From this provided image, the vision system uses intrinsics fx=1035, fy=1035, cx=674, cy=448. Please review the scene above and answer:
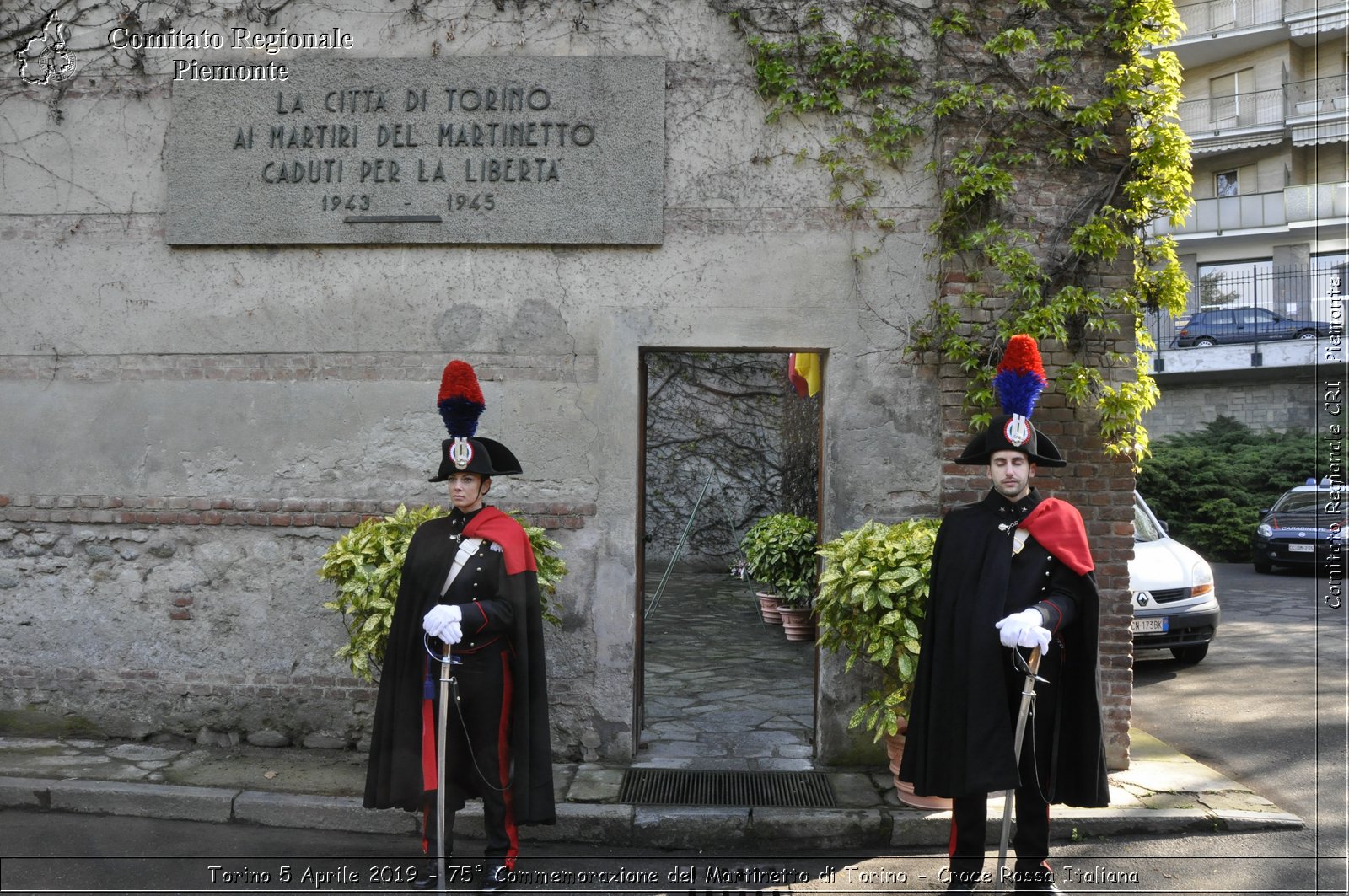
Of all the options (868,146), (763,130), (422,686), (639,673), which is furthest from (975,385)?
(422,686)

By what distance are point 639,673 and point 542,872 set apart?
1916mm

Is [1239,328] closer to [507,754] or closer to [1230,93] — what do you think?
[1230,93]

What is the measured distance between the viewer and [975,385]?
249 inches

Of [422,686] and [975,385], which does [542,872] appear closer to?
[422,686]

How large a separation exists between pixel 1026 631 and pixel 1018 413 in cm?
101

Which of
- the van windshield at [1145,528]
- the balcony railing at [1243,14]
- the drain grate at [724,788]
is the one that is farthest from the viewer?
the balcony railing at [1243,14]

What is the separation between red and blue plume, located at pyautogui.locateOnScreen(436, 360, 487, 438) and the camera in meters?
4.96

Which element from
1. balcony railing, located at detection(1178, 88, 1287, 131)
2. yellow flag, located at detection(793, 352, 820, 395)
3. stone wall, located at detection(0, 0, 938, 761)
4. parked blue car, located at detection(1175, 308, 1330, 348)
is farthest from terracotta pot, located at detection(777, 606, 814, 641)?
balcony railing, located at detection(1178, 88, 1287, 131)

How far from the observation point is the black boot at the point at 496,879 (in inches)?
187

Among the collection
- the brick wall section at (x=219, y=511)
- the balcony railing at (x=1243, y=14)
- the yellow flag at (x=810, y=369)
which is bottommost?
the brick wall section at (x=219, y=511)

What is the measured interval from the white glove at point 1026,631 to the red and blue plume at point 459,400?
2588mm

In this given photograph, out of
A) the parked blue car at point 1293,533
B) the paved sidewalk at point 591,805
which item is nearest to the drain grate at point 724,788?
the paved sidewalk at point 591,805

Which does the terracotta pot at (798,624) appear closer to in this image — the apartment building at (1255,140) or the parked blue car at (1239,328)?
the parked blue car at (1239,328)

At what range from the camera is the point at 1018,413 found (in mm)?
4691
